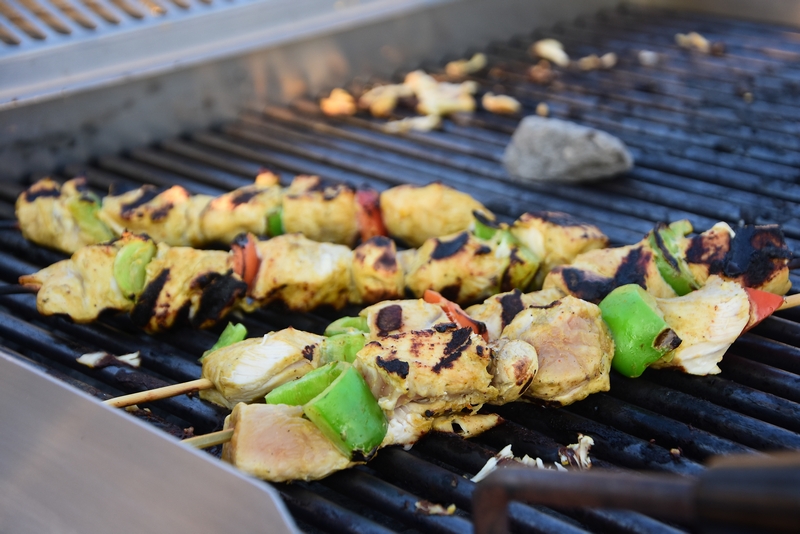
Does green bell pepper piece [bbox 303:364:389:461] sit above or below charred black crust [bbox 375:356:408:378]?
below

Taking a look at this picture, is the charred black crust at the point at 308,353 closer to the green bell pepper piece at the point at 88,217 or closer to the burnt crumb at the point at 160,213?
the burnt crumb at the point at 160,213

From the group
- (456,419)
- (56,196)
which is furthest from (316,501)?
(56,196)

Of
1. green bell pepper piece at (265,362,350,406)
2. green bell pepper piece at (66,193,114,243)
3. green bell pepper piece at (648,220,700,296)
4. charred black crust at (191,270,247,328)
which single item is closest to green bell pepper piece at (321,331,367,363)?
green bell pepper piece at (265,362,350,406)

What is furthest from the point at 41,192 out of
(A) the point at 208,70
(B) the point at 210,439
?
(B) the point at 210,439

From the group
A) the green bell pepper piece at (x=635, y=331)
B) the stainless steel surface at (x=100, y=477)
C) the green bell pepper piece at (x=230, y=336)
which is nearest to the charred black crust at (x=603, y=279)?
the green bell pepper piece at (x=635, y=331)

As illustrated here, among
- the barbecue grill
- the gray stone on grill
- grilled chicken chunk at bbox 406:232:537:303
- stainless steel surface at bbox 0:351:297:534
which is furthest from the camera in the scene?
the gray stone on grill

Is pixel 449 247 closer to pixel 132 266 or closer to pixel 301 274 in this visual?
pixel 301 274

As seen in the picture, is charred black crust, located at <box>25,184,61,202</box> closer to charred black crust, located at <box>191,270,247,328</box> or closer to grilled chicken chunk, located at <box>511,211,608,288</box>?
charred black crust, located at <box>191,270,247,328</box>
